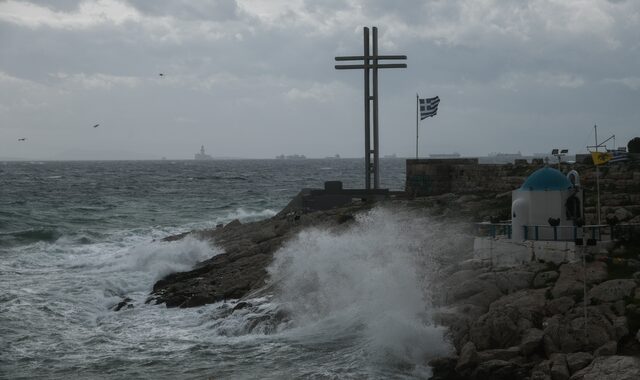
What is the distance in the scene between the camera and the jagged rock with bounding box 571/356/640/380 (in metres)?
11.2

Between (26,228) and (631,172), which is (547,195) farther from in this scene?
(26,228)

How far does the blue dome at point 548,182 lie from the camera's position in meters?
16.6

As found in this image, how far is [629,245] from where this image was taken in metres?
16.0

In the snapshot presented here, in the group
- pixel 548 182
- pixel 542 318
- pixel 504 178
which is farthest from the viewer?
pixel 504 178

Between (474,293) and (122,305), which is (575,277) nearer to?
(474,293)

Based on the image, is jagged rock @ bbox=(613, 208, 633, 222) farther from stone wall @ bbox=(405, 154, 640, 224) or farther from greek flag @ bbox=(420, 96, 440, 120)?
greek flag @ bbox=(420, 96, 440, 120)

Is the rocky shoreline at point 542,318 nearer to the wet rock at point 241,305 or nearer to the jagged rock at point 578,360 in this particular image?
the jagged rock at point 578,360

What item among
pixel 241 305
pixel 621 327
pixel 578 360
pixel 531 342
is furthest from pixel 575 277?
pixel 241 305

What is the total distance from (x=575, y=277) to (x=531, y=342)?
2386 millimetres

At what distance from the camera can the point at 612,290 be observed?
13609 millimetres

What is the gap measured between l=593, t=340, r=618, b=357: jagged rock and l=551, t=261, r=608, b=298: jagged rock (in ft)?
5.89

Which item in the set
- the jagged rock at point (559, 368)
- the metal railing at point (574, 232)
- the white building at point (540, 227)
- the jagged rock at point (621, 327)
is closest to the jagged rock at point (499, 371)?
the jagged rock at point (559, 368)

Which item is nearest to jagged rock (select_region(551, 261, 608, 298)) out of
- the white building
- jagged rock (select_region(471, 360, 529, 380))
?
the white building

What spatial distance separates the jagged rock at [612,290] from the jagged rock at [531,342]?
1.41 metres
